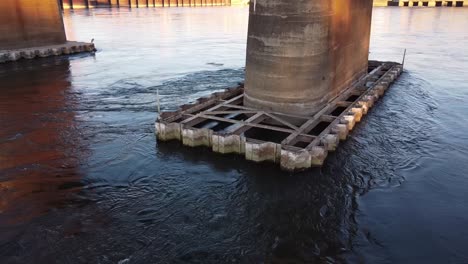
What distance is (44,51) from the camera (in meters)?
32.1

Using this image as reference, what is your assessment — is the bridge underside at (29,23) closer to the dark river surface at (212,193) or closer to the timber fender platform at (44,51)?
the timber fender platform at (44,51)

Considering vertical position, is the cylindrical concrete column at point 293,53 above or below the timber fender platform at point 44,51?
above

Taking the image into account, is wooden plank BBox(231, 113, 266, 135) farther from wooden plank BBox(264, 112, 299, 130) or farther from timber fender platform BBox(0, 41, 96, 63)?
timber fender platform BBox(0, 41, 96, 63)

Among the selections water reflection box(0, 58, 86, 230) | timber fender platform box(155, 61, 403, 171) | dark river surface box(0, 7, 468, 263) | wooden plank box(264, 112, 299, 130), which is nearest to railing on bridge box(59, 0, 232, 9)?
water reflection box(0, 58, 86, 230)

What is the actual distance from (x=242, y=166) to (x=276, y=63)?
3935 mm

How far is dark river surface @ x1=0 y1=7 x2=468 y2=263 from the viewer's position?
796cm

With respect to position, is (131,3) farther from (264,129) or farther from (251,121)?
(251,121)

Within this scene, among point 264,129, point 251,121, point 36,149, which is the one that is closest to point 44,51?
point 36,149

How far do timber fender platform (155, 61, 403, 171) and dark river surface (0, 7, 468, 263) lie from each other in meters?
0.40

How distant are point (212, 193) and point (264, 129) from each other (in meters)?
4.61

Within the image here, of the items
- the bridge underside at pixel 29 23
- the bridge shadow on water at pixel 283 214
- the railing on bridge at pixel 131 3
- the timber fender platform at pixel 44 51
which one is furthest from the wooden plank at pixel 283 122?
the railing on bridge at pixel 131 3

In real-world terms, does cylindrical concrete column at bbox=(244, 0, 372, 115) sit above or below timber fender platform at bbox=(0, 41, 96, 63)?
above

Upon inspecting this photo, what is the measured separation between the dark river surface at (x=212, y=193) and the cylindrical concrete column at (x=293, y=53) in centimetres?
239

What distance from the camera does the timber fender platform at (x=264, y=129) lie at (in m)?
11.1
